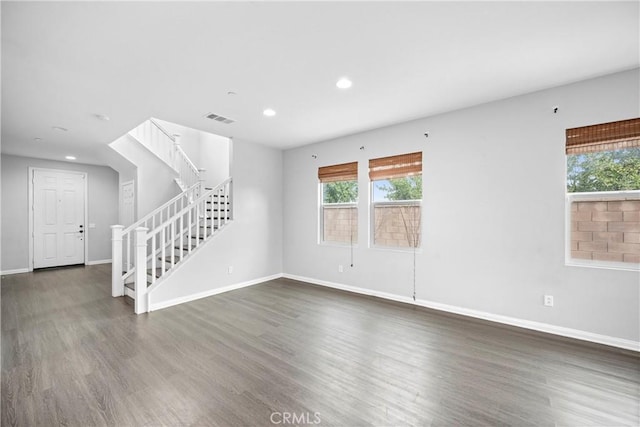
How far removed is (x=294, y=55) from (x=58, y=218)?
24.7 ft

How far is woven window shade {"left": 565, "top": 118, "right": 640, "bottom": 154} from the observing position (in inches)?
101

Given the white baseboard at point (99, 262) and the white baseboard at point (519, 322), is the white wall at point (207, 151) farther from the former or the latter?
the white baseboard at point (519, 322)

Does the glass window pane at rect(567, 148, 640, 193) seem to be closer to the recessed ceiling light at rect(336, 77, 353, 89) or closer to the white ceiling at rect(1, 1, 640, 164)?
the white ceiling at rect(1, 1, 640, 164)

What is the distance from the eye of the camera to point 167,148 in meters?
5.91

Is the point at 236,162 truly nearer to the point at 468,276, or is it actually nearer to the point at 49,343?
the point at 49,343

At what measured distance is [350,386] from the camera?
203cm

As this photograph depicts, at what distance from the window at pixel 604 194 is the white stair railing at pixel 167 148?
6.46 meters

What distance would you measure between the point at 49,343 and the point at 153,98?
9.17ft

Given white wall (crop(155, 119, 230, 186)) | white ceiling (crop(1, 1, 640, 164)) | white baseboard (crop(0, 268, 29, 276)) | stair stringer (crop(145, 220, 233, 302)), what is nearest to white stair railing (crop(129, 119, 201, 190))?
white wall (crop(155, 119, 230, 186))

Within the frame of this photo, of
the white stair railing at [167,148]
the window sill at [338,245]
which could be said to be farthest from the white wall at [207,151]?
the window sill at [338,245]

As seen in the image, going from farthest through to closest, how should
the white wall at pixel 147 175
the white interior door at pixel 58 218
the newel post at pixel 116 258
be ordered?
the white interior door at pixel 58 218 → the white wall at pixel 147 175 → the newel post at pixel 116 258

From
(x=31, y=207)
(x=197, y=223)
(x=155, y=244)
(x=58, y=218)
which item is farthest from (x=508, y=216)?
(x=31, y=207)

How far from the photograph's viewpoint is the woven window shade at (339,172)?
15.1 feet

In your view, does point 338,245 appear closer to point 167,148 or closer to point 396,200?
point 396,200
